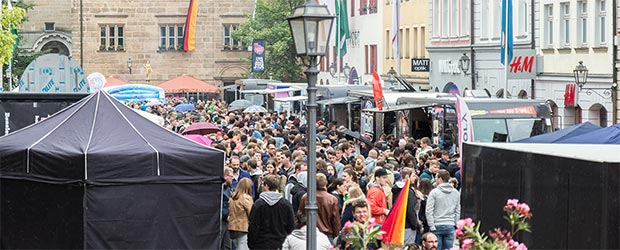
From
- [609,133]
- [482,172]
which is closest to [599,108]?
[609,133]

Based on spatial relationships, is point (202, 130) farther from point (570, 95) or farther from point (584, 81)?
point (570, 95)

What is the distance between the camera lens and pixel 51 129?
17.8 metres

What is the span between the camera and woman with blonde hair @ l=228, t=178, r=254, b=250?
18.2 metres

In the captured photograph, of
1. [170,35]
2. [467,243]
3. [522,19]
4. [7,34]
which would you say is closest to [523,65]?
[522,19]

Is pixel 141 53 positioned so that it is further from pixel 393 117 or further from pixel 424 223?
pixel 424 223

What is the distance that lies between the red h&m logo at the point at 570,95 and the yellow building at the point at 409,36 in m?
18.2

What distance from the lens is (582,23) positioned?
40750 mm

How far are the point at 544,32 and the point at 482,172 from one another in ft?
100

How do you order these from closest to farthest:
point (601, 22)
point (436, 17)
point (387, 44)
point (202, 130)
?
1. point (202, 130)
2. point (601, 22)
3. point (436, 17)
4. point (387, 44)

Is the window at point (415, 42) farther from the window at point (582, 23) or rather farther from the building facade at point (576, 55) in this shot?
the window at point (582, 23)

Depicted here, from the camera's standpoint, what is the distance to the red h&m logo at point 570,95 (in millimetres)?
40125

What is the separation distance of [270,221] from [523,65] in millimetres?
28623

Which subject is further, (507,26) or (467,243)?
(507,26)

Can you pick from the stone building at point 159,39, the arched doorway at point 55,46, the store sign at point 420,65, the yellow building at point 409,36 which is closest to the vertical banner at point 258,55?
the yellow building at point 409,36
